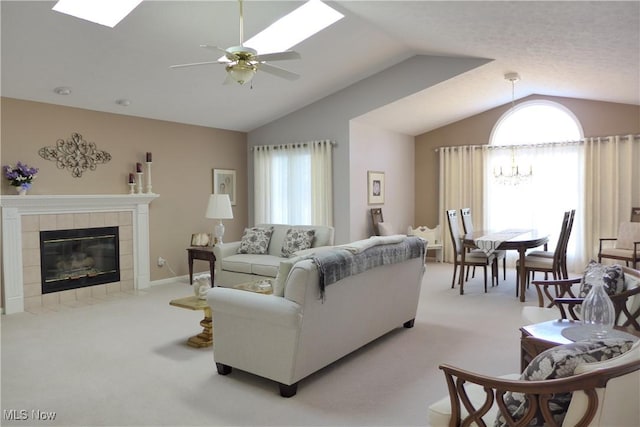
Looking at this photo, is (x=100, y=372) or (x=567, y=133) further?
(x=567, y=133)

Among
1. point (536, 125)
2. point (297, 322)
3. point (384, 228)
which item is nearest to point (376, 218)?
point (384, 228)

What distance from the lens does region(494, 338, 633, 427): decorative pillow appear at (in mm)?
1550

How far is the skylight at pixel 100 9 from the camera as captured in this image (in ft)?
12.9

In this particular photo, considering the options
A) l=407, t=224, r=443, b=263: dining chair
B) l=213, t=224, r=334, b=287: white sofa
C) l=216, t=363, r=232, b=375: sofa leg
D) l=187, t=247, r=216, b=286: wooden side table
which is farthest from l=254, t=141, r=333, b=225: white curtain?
l=216, t=363, r=232, b=375: sofa leg

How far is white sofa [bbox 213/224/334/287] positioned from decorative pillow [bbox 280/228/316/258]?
0.07 metres

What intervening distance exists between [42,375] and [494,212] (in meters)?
6.92

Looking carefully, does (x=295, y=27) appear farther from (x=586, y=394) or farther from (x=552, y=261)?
(x=586, y=394)

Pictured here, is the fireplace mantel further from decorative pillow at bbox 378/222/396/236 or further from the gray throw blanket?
the gray throw blanket

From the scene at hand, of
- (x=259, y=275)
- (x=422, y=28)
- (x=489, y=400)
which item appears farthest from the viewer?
(x=259, y=275)

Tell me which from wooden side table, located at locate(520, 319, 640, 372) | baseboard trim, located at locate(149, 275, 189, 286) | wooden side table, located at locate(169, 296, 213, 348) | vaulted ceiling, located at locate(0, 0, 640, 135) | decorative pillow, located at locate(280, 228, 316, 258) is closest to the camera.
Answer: wooden side table, located at locate(520, 319, 640, 372)

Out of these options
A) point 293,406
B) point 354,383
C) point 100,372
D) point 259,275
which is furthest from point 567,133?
point 100,372

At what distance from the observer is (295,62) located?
18.3 feet

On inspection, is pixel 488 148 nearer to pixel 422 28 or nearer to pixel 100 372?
pixel 422 28

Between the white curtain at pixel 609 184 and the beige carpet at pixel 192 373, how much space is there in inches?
115
